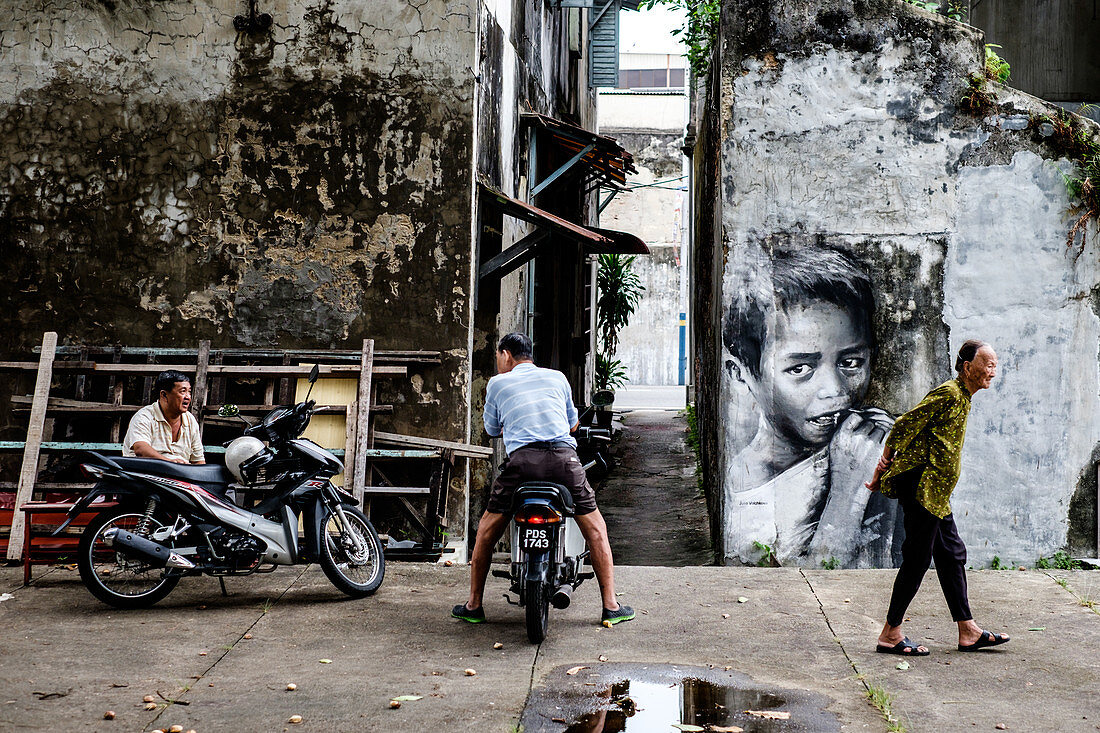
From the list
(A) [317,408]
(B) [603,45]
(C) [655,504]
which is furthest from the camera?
(B) [603,45]

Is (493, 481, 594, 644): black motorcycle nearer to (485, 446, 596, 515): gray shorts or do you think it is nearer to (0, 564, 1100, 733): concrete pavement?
(485, 446, 596, 515): gray shorts

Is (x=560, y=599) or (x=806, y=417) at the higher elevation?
(x=806, y=417)

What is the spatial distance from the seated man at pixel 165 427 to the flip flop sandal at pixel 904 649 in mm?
4406

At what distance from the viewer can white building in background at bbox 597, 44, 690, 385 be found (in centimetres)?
3247

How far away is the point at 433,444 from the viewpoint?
26.3 ft

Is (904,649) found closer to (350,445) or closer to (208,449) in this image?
(350,445)

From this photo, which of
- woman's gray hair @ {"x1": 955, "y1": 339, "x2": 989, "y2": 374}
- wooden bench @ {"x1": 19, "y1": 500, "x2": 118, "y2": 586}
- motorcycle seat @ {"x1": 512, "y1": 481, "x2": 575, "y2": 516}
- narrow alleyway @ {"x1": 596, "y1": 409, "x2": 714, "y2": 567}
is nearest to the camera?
woman's gray hair @ {"x1": 955, "y1": 339, "x2": 989, "y2": 374}

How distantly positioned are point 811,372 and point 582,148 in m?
4.68

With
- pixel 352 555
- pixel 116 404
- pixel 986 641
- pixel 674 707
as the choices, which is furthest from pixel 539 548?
pixel 116 404

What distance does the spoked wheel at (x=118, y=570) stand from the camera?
20.0ft

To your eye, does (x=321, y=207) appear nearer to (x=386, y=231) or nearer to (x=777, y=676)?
(x=386, y=231)

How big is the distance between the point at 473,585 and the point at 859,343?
3476 mm

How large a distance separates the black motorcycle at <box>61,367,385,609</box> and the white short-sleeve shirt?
380mm

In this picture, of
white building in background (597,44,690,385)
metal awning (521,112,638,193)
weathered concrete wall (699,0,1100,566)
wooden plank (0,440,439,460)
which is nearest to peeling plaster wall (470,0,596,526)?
metal awning (521,112,638,193)
